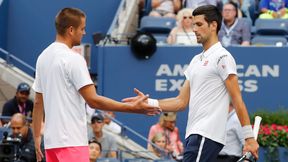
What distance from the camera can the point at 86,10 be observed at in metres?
18.2

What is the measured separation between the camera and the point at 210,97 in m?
8.26

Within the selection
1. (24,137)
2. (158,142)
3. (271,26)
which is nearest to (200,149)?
(24,137)

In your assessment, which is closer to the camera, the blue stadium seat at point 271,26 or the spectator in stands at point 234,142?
the spectator in stands at point 234,142

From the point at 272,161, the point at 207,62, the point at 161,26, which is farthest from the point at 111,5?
the point at 207,62

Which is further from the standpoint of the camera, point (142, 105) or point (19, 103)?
point (19, 103)

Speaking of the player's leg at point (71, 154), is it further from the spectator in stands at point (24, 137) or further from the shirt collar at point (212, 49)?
the spectator in stands at point (24, 137)

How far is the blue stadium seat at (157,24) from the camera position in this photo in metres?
16.1

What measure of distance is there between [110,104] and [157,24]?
322 inches

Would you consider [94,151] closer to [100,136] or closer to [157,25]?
[100,136]

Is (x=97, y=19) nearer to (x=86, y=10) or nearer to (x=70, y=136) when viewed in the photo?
(x=86, y=10)

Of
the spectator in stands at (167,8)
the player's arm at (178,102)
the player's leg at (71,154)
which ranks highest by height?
the spectator in stands at (167,8)

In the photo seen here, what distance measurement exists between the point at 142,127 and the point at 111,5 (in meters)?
3.23

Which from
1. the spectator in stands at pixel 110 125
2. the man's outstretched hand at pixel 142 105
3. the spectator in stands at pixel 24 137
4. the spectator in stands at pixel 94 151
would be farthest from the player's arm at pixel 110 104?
the spectator in stands at pixel 110 125

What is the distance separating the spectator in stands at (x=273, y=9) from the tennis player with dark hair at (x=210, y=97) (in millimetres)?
8114
